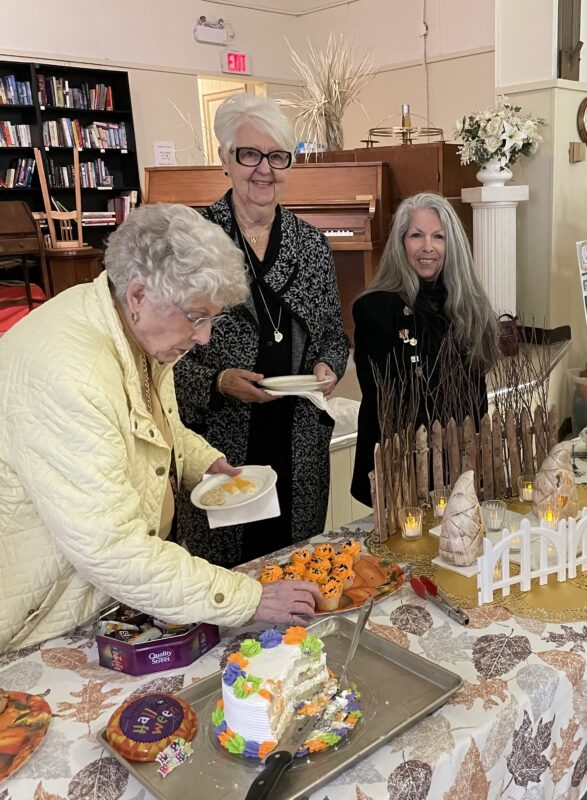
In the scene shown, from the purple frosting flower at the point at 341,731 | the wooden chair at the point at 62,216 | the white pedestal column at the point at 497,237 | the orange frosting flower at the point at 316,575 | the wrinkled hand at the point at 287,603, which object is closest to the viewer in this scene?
the purple frosting flower at the point at 341,731

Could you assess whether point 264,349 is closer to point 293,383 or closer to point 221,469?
point 293,383

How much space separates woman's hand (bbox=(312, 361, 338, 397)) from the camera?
6.33 feet

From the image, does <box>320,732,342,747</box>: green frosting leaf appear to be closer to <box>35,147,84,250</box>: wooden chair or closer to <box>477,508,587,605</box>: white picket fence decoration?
<box>477,508,587,605</box>: white picket fence decoration

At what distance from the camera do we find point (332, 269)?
84.3 inches

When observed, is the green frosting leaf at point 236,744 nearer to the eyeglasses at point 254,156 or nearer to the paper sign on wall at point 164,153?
the eyeglasses at point 254,156

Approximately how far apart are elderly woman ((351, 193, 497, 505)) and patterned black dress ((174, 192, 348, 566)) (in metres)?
0.12

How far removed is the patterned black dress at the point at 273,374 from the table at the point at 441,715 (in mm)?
728

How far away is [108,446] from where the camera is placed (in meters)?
1.10

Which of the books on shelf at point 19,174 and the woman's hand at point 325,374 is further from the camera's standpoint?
the books on shelf at point 19,174

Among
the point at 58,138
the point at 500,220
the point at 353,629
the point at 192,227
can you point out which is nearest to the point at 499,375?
the point at 353,629

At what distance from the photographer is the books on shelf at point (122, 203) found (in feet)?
24.6

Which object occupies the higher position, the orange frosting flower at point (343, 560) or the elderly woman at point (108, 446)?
the elderly woman at point (108, 446)

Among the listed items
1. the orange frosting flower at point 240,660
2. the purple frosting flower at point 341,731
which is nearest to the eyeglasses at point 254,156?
the orange frosting flower at point 240,660

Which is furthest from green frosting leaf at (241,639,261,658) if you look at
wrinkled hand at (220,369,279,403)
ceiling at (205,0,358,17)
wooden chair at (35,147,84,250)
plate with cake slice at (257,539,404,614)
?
ceiling at (205,0,358,17)
